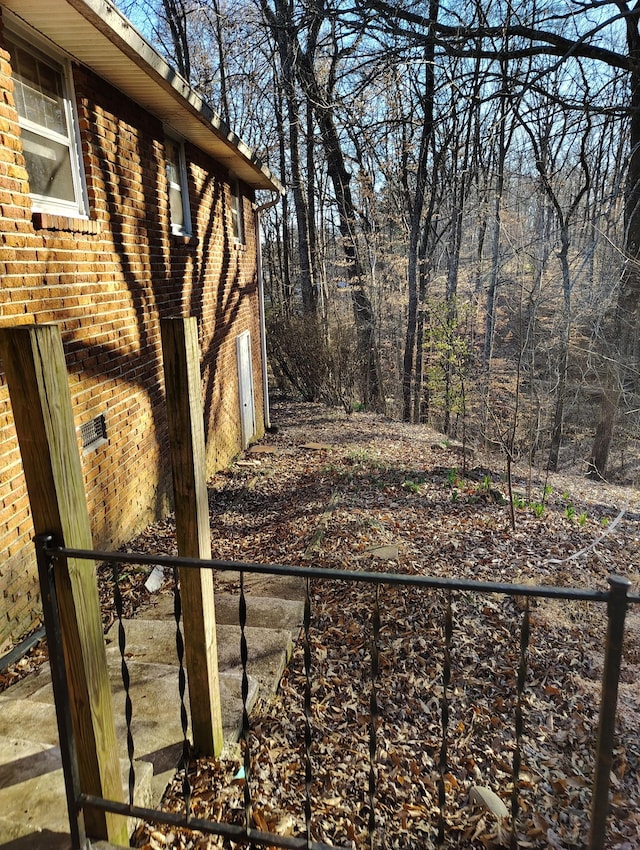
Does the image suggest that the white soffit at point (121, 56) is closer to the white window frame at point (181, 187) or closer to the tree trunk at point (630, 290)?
the white window frame at point (181, 187)

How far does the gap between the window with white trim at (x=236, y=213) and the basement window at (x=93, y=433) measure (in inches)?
225

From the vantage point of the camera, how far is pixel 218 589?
4906 millimetres

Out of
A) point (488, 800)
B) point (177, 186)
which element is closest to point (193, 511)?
point (488, 800)

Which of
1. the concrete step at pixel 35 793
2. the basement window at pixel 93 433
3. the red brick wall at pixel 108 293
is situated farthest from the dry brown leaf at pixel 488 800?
the basement window at pixel 93 433

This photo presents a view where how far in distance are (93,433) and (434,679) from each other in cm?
351

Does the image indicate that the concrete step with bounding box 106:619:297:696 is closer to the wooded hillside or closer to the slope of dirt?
the slope of dirt

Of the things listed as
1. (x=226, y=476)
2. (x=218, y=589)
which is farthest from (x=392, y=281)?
(x=218, y=589)

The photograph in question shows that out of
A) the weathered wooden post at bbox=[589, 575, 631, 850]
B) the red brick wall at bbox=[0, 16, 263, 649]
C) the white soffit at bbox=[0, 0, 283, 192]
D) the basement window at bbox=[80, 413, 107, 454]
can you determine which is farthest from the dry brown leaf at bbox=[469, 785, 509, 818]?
the white soffit at bbox=[0, 0, 283, 192]

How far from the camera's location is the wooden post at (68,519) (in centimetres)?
166

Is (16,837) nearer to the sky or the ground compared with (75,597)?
nearer to the ground

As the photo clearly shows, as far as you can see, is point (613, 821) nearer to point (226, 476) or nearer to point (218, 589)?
point (218, 589)

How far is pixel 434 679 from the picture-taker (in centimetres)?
358

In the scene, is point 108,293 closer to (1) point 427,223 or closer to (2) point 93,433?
(2) point 93,433

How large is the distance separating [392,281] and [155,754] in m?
18.2
